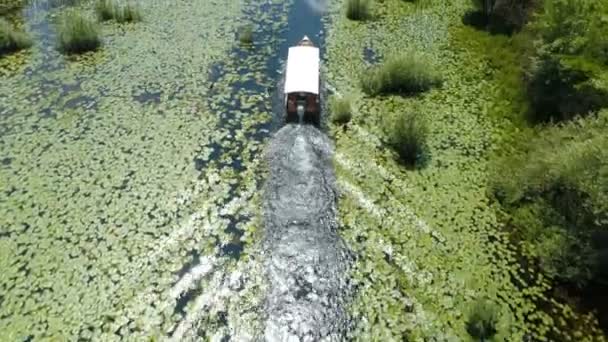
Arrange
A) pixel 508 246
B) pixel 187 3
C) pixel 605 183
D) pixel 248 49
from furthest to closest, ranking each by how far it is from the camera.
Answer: pixel 187 3, pixel 248 49, pixel 508 246, pixel 605 183

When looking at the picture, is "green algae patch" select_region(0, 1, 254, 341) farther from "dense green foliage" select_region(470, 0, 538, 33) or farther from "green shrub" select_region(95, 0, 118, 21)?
"dense green foliage" select_region(470, 0, 538, 33)

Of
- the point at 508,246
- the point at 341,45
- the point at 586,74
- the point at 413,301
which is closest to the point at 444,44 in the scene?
the point at 341,45

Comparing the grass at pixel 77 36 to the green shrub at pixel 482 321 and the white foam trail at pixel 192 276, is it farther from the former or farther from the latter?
the green shrub at pixel 482 321

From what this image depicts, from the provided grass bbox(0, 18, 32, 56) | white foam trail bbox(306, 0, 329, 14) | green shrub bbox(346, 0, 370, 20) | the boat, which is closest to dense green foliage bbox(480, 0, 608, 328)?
the boat

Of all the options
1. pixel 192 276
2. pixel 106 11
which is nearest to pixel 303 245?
pixel 192 276

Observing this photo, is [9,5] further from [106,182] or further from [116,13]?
Answer: [106,182]

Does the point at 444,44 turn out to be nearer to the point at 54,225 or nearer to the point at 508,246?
the point at 508,246
